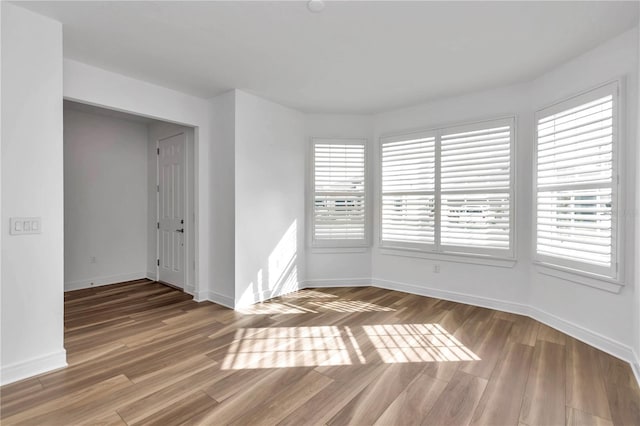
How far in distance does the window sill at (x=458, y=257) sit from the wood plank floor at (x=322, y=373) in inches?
23.5

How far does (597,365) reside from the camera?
2529 millimetres

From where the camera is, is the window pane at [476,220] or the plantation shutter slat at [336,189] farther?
the plantation shutter slat at [336,189]

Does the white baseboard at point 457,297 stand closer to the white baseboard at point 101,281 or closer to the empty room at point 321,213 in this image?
the empty room at point 321,213

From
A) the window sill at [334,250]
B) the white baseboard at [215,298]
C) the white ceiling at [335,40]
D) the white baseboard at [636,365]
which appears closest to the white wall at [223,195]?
the white baseboard at [215,298]

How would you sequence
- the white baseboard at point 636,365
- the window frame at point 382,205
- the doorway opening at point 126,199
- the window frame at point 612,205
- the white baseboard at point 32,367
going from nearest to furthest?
1. the white baseboard at point 32,367
2. the white baseboard at point 636,365
3. the window frame at point 612,205
4. the window frame at point 382,205
5. the doorway opening at point 126,199

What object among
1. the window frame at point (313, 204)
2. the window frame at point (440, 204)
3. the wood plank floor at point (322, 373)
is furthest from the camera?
the window frame at point (313, 204)

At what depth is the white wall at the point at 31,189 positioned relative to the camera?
2.24 meters

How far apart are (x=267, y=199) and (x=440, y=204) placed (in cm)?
233

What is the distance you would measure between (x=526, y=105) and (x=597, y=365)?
2686 mm

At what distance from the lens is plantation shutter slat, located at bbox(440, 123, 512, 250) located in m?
3.80

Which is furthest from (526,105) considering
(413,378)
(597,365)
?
(413,378)

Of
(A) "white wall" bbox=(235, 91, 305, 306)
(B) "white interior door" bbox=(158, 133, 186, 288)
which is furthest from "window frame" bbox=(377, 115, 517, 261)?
(B) "white interior door" bbox=(158, 133, 186, 288)

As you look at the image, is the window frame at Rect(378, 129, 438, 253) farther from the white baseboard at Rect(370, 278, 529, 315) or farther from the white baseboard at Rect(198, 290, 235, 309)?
the white baseboard at Rect(198, 290, 235, 309)

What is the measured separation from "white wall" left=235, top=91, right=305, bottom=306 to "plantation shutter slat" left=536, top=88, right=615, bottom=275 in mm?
3022
